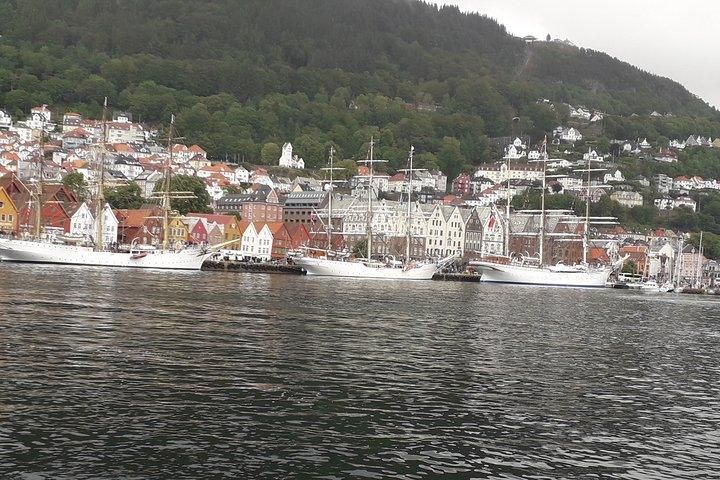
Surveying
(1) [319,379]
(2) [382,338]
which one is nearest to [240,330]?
(2) [382,338]

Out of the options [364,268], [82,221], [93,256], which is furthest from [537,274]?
[82,221]

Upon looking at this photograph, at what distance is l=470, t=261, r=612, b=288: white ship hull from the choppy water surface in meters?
68.9

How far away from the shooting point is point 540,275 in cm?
10669

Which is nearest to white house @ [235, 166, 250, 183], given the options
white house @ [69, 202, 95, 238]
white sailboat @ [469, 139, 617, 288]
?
white house @ [69, 202, 95, 238]

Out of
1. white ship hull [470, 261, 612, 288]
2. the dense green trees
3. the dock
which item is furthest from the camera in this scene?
the dense green trees

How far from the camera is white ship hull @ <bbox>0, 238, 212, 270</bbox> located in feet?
272

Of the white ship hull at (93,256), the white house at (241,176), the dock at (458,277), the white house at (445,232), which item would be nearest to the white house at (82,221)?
the white ship hull at (93,256)

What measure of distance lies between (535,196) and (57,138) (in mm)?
111620

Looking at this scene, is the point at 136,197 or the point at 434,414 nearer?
the point at 434,414

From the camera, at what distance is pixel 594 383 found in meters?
22.9

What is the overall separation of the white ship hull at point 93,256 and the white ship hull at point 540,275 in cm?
3478

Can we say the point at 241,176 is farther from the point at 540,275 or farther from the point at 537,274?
the point at 540,275

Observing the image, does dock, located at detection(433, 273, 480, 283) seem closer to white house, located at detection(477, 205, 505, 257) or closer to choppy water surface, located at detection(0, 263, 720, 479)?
white house, located at detection(477, 205, 505, 257)

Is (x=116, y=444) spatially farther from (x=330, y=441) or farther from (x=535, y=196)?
(x=535, y=196)
